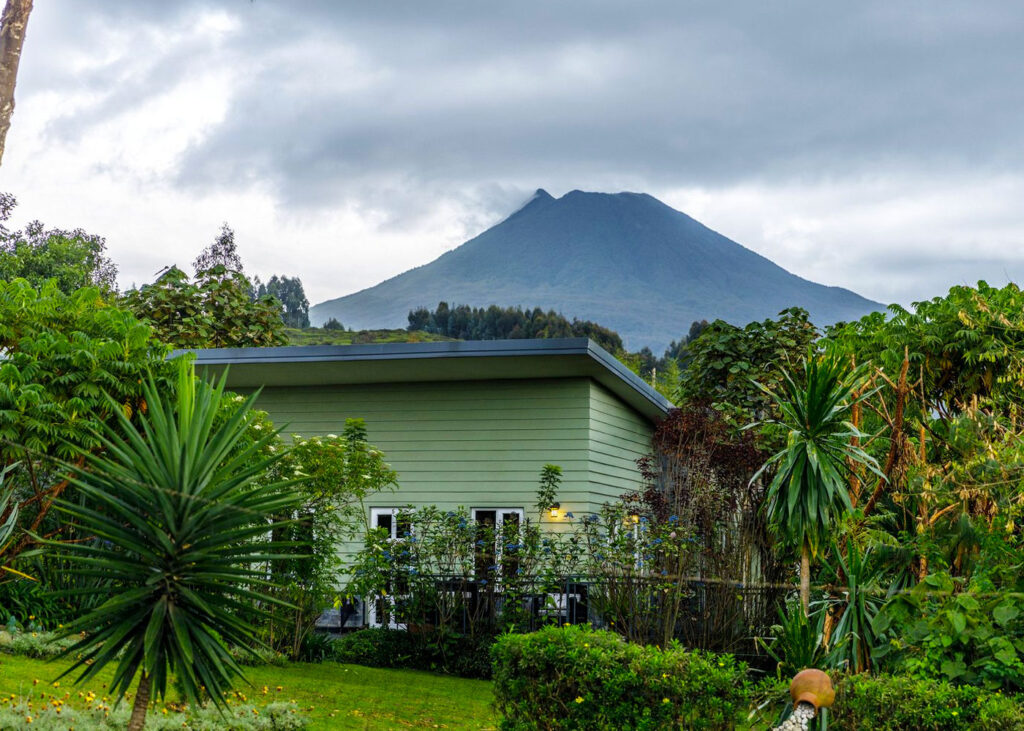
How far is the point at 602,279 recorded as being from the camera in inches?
7224

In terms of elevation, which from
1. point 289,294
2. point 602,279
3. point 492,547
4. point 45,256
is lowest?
point 492,547

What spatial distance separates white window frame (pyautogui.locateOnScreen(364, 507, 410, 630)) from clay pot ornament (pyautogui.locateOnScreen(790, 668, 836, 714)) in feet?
34.4

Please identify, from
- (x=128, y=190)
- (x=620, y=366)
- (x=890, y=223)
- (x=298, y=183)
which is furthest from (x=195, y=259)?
(x=890, y=223)

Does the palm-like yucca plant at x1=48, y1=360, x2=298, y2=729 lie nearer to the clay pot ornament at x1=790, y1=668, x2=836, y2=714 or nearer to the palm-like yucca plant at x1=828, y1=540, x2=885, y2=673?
the clay pot ornament at x1=790, y1=668, x2=836, y2=714

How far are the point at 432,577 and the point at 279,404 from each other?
215 inches

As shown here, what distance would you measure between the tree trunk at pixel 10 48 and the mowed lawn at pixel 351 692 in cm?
569

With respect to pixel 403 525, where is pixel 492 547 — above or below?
below

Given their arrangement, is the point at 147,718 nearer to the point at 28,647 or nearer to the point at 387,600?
the point at 28,647

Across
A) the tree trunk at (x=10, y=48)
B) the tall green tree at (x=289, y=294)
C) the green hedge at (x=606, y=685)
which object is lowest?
the green hedge at (x=606, y=685)

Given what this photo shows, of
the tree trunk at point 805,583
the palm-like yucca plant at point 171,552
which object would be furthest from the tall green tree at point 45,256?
the palm-like yucca plant at point 171,552

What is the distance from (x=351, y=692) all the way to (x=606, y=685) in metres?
4.53

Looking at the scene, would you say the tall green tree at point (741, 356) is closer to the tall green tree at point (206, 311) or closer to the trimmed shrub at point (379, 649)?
the trimmed shrub at point (379, 649)

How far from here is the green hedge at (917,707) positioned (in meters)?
6.36

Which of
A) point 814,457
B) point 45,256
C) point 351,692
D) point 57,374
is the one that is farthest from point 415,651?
point 45,256
